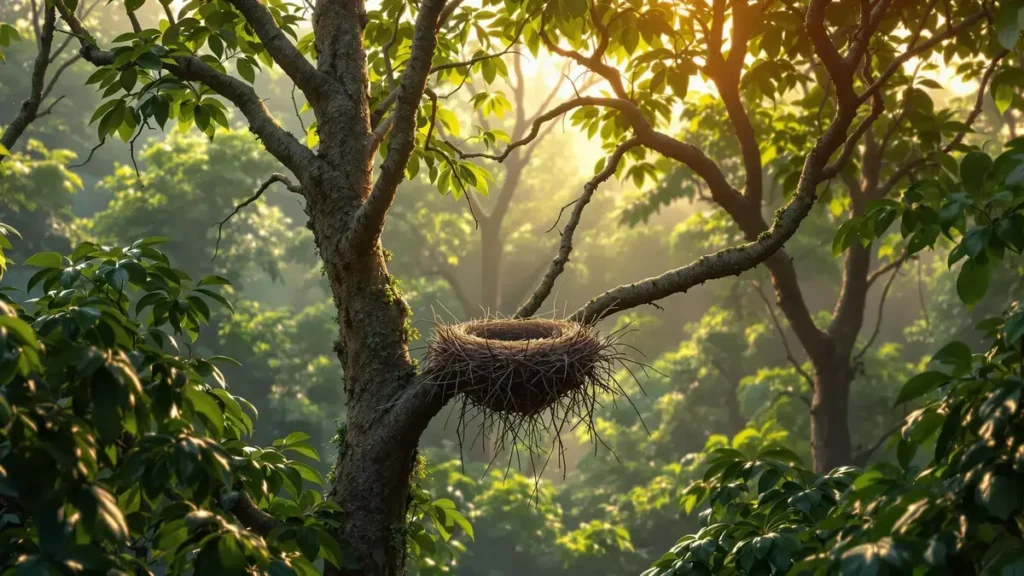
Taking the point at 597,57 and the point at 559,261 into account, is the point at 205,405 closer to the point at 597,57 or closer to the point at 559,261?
the point at 559,261

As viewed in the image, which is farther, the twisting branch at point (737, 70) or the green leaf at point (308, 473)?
the twisting branch at point (737, 70)

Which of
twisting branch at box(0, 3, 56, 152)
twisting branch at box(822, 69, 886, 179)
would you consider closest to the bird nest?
twisting branch at box(822, 69, 886, 179)

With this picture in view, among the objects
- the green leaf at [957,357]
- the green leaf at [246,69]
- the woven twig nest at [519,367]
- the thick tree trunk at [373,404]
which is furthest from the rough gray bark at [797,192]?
the green leaf at [246,69]

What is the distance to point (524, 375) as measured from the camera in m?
3.21

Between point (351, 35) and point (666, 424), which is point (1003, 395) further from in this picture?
point (666, 424)

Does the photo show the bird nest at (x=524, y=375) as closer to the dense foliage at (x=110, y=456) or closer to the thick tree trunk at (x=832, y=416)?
the dense foliage at (x=110, y=456)

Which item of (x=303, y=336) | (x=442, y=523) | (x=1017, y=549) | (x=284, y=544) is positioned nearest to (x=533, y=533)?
(x=303, y=336)

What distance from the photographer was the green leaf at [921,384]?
218 cm

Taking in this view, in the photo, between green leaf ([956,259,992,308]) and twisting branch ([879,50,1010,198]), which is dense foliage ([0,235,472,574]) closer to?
green leaf ([956,259,992,308])

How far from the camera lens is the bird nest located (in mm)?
3227

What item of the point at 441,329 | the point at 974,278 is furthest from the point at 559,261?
the point at 974,278

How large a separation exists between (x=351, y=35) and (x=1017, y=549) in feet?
11.1

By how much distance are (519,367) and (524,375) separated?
0.12 feet

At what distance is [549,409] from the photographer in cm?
346
